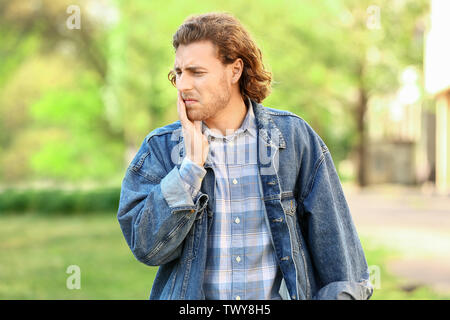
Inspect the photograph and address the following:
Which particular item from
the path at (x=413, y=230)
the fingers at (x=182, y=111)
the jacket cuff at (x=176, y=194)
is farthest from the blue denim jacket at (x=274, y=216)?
the path at (x=413, y=230)

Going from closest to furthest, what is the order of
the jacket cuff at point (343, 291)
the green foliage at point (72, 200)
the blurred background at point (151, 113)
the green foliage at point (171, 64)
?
the jacket cuff at point (343, 291) < the blurred background at point (151, 113) < the green foliage at point (72, 200) < the green foliage at point (171, 64)

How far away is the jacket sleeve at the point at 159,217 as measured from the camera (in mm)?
2156

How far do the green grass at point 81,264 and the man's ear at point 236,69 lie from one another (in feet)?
16.6

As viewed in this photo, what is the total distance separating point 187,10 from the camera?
21.3 meters

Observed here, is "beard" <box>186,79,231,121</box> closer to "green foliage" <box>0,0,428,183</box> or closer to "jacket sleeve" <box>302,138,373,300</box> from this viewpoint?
"jacket sleeve" <box>302,138,373,300</box>

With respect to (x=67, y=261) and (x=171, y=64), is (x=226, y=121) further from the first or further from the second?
(x=171, y=64)

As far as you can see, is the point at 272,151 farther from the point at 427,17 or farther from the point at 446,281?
the point at 427,17

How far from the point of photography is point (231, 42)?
2.38 meters

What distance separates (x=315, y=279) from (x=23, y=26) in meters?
31.2

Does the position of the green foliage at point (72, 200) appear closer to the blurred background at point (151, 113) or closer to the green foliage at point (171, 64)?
the blurred background at point (151, 113)

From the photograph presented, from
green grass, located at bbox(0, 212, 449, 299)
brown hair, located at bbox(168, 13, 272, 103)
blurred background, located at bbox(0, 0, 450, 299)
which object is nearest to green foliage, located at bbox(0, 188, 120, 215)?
blurred background, located at bbox(0, 0, 450, 299)

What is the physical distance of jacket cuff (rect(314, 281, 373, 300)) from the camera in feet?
7.45

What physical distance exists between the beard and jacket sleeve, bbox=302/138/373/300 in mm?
456

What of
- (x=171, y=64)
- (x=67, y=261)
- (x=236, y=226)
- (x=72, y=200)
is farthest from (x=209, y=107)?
(x=72, y=200)
